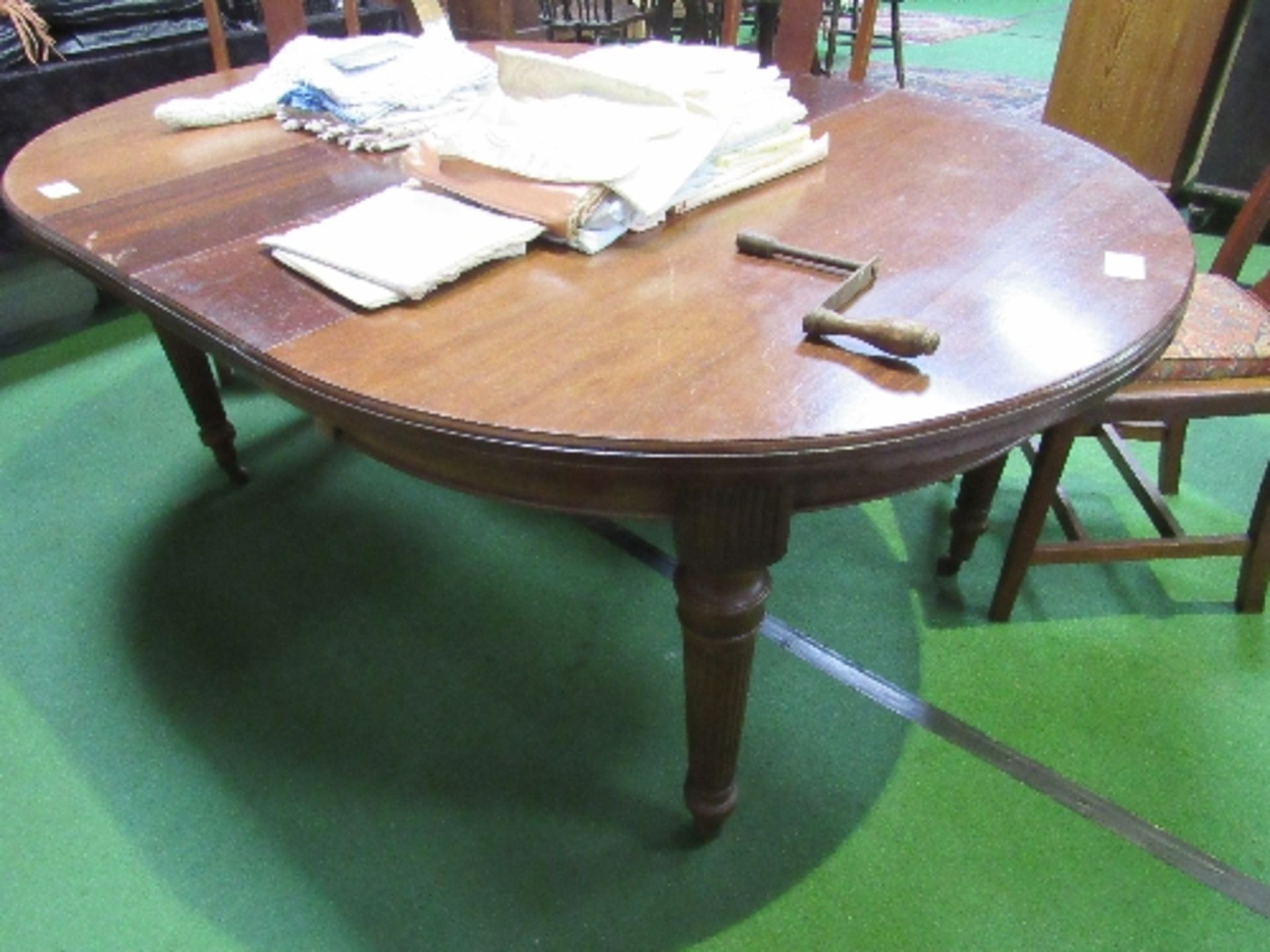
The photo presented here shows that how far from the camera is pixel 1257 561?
5.05 ft

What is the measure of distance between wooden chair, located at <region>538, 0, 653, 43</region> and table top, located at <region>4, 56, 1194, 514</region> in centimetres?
344

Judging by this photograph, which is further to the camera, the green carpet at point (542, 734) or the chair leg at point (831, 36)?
the chair leg at point (831, 36)

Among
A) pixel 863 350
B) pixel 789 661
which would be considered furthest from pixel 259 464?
pixel 863 350

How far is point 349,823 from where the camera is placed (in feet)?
4.18

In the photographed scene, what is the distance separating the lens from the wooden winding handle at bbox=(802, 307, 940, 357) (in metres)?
0.78

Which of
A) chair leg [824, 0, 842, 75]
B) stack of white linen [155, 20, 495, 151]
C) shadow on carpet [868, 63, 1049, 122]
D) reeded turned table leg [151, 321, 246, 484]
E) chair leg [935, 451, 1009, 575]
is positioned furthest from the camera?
shadow on carpet [868, 63, 1049, 122]

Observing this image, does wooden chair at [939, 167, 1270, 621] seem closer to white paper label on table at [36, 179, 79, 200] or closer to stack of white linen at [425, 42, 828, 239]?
stack of white linen at [425, 42, 828, 239]

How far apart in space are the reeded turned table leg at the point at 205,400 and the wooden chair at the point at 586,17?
3041mm

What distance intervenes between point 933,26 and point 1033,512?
6795 mm

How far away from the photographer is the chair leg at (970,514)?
158 cm

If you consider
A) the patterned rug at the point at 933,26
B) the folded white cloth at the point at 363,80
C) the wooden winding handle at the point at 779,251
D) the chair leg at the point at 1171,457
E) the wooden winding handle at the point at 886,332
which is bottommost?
the patterned rug at the point at 933,26

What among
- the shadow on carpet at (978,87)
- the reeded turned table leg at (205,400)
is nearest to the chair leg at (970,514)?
the reeded turned table leg at (205,400)

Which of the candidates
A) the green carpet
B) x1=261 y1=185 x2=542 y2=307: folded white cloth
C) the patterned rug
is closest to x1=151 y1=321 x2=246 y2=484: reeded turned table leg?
the green carpet

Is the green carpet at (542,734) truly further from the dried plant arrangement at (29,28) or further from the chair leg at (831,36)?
the chair leg at (831,36)
